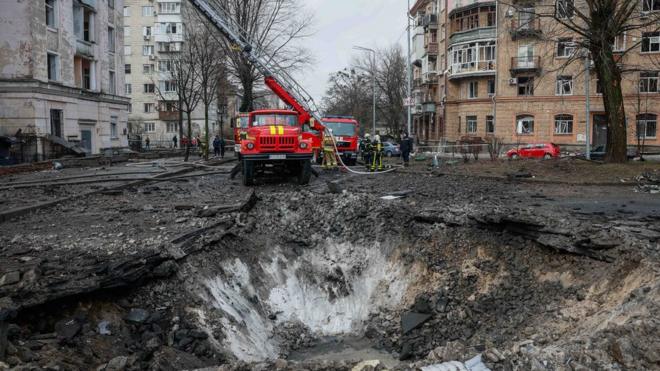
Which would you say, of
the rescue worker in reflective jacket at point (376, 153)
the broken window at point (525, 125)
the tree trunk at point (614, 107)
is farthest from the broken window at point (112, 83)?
the tree trunk at point (614, 107)

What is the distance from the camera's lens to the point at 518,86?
144 ft

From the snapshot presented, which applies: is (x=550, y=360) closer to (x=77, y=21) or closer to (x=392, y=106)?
(x=77, y=21)

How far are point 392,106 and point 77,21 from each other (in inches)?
1427

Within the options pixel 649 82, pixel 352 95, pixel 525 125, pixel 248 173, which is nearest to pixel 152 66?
pixel 352 95

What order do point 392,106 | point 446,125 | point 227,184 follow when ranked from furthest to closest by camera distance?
1. point 392,106
2. point 446,125
3. point 227,184

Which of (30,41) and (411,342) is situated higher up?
(30,41)

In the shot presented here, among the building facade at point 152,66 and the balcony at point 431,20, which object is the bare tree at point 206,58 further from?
the building facade at point 152,66

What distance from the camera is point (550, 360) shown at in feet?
13.7

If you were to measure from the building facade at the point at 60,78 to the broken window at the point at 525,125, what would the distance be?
31.8 meters

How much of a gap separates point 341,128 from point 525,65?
2427cm

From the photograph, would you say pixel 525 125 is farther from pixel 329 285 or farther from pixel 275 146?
pixel 329 285

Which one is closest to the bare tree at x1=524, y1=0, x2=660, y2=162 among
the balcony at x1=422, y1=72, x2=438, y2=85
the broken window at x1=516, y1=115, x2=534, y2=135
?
the broken window at x1=516, y1=115, x2=534, y2=135

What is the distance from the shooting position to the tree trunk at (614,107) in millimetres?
18219

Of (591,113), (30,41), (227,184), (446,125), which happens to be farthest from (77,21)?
(591,113)
